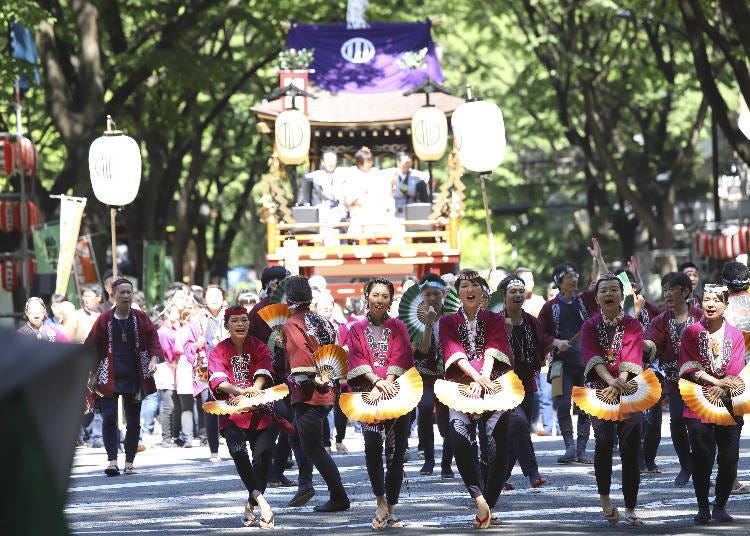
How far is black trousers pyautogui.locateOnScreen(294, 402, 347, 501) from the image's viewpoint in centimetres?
1030

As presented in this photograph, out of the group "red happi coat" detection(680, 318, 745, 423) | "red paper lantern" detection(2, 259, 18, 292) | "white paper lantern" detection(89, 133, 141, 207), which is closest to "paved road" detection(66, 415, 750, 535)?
"red happi coat" detection(680, 318, 745, 423)

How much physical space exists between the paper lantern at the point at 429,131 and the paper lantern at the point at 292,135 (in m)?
1.97

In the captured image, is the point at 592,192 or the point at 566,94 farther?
the point at 592,192

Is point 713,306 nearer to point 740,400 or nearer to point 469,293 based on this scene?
point 740,400

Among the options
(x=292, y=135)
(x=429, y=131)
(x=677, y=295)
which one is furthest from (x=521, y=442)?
(x=292, y=135)

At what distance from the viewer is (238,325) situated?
10.0m

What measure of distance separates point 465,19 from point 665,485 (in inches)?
825

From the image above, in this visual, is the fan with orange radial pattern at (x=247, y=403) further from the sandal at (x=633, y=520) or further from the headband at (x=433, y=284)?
the headband at (x=433, y=284)

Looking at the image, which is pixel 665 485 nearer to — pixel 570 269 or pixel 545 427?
pixel 570 269

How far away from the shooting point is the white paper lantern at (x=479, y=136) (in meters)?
22.5

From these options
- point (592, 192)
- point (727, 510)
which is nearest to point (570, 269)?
point (727, 510)

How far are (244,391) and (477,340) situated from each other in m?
1.64

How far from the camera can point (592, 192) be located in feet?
121

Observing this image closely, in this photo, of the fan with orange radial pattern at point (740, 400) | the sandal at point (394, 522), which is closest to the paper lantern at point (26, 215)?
the sandal at point (394, 522)
